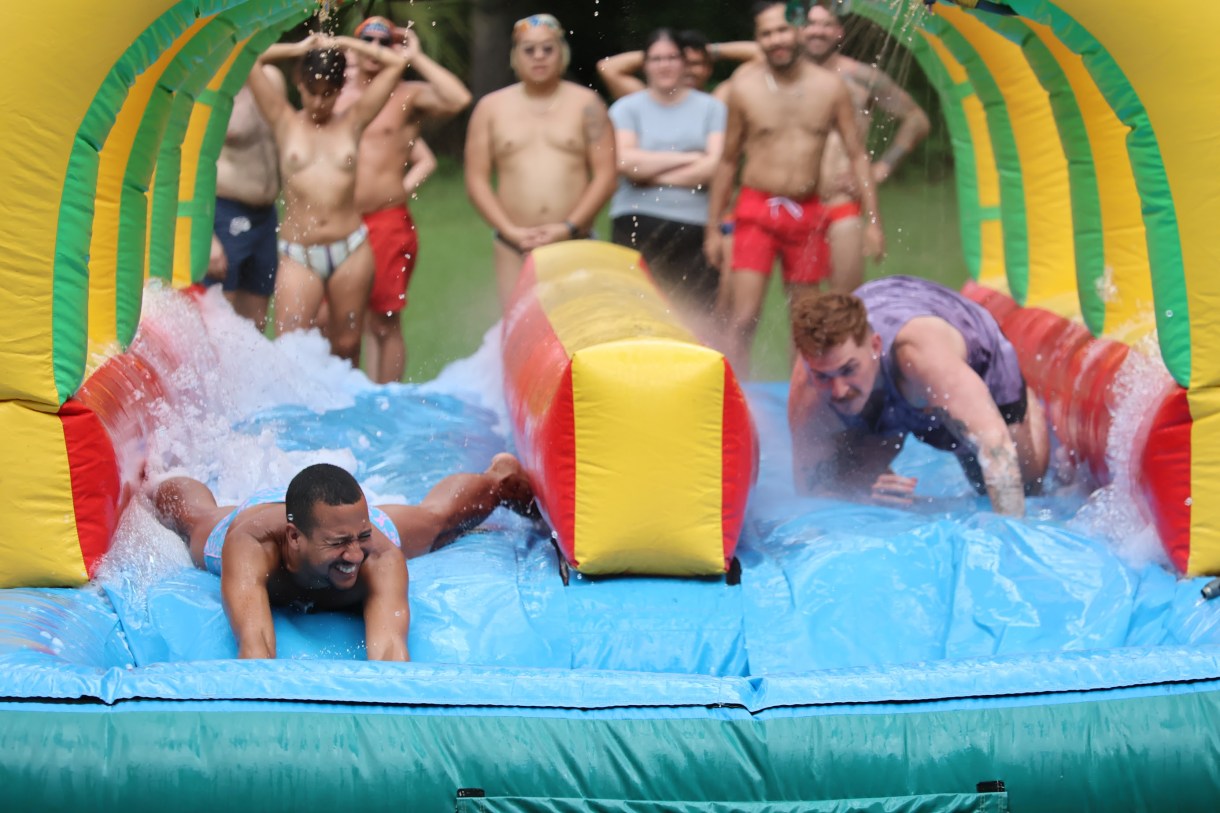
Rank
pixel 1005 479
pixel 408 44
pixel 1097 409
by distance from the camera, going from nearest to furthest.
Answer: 1. pixel 1005 479
2. pixel 1097 409
3. pixel 408 44

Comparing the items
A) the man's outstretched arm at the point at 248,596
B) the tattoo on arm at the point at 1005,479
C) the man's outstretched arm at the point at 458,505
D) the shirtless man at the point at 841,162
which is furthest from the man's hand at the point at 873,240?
the man's outstretched arm at the point at 248,596

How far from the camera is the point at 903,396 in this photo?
14.9 ft

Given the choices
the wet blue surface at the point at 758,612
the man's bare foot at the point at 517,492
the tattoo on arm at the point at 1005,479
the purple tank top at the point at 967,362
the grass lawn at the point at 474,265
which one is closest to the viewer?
the wet blue surface at the point at 758,612

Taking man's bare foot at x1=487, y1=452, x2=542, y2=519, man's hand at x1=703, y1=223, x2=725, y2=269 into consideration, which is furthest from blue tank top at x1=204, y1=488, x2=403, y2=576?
man's hand at x1=703, y1=223, x2=725, y2=269

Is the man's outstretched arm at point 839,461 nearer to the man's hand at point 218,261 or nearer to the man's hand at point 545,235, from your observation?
the man's hand at point 545,235

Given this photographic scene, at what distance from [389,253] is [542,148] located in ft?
2.64

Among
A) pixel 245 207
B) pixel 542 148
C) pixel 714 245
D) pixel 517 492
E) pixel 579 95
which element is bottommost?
pixel 517 492

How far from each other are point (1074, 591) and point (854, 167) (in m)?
2.77

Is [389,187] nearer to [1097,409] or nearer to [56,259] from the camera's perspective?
[56,259]

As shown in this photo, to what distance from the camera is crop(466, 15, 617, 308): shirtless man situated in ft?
20.6

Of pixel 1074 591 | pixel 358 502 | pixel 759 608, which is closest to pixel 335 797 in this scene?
pixel 358 502

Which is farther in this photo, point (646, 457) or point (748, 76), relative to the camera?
point (748, 76)

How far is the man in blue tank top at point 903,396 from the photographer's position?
14.2 ft

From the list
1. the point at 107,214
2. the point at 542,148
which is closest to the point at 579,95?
the point at 542,148
